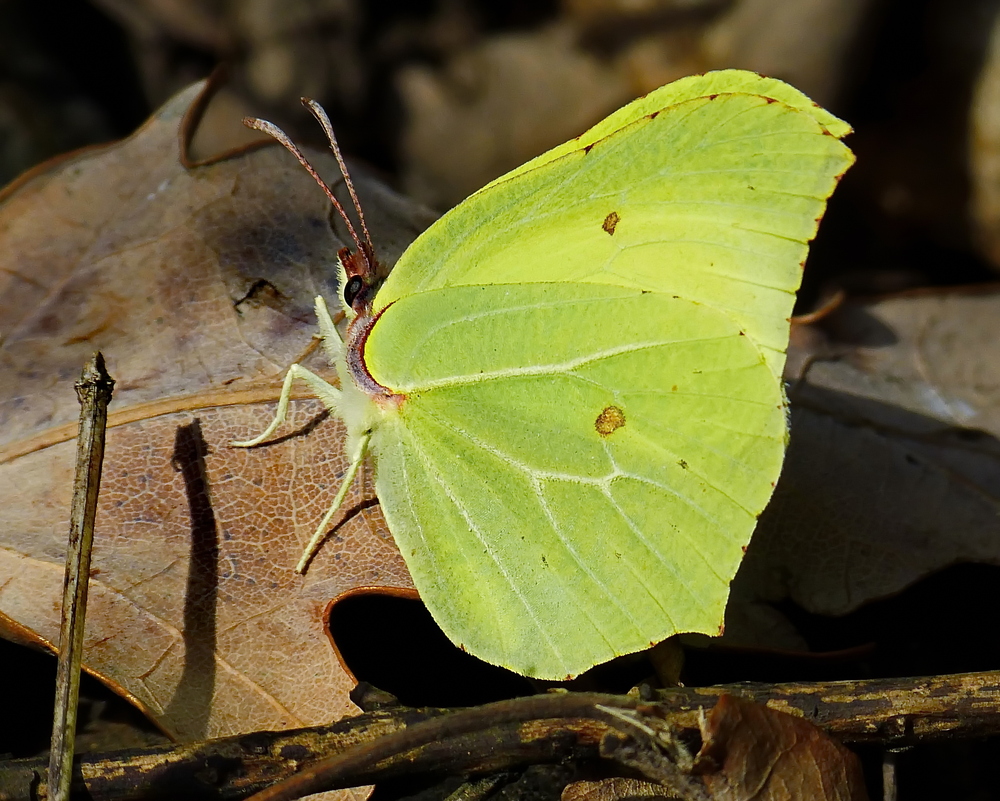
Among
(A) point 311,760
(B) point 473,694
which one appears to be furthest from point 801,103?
(A) point 311,760

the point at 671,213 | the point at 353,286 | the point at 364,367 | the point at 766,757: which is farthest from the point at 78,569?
the point at 671,213

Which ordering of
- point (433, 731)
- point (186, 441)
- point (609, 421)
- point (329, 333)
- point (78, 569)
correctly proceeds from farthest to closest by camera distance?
1. point (329, 333)
2. point (186, 441)
3. point (609, 421)
4. point (78, 569)
5. point (433, 731)

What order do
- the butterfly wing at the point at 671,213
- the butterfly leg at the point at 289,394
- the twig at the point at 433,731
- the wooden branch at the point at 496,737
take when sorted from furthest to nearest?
the butterfly leg at the point at 289,394 → the butterfly wing at the point at 671,213 → the wooden branch at the point at 496,737 → the twig at the point at 433,731

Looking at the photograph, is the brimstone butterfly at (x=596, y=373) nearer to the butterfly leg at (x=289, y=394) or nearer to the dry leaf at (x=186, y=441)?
the butterfly leg at (x=289, y=394)

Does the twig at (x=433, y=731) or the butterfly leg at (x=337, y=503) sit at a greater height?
the butterfly leg at (x=337, y=503)

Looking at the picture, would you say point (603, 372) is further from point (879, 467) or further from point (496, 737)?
point (879, 467)

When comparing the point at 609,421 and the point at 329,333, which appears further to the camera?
the point at 329,333

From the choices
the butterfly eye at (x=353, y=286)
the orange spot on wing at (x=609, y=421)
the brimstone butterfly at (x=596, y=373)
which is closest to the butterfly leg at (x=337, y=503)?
the brimstone butterfly at (x=596, y=373)
